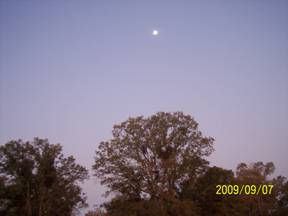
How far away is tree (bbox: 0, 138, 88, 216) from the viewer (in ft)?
138

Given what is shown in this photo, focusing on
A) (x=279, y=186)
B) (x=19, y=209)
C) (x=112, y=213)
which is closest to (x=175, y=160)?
(x=112, y=213)

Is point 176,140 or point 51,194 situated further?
point 51,194

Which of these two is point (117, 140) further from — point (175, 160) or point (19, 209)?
point (19, 209)

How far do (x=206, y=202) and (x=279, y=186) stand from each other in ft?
77.7

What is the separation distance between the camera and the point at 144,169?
37.1 metres

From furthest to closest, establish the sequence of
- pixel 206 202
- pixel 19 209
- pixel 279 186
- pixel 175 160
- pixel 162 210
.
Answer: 1. pixel 279 186
2. pixel 19 209
3. pixel 206 202
4. pixel 175 160
5. pixel 162 210

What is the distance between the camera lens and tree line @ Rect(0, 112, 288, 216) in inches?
1422

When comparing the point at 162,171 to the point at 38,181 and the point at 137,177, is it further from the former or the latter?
the point at 38,181
